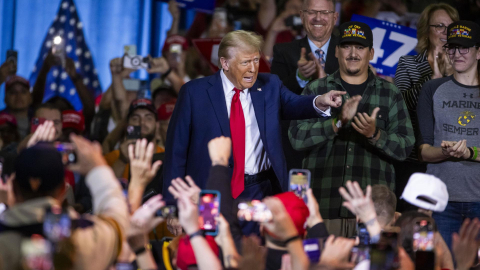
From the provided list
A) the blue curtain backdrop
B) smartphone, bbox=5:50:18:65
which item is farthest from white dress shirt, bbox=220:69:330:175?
the blue curtain backdrop

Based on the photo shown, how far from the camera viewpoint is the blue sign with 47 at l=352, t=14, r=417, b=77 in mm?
5574

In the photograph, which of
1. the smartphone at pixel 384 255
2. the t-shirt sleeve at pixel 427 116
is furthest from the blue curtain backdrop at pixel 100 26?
the smartphone at pixel 384 255

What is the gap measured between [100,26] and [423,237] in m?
5.21

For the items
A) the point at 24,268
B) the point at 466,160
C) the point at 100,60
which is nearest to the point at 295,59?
the point at 466,160

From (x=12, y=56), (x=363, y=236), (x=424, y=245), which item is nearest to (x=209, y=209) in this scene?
(x=363, y=236)

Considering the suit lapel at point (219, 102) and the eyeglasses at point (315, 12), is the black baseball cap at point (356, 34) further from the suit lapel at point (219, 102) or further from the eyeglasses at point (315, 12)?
the suit lapel at point (219, 102)

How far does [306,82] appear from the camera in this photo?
5.09 m

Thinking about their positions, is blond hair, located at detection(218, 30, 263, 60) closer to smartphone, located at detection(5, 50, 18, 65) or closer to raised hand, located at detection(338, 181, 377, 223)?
raised hand, located at detection(338, 181, 377, 223)

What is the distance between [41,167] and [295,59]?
3070 mm

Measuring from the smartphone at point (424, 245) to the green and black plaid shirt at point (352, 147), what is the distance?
4.69 ft

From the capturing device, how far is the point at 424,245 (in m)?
3.00

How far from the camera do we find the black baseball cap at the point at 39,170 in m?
2.45

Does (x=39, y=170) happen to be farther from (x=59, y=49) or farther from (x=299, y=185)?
(x=59, y=49)

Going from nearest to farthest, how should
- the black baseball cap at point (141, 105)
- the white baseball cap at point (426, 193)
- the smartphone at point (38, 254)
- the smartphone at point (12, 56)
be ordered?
→ 1. the smartphone at point (38, 254)
2. the white baseball cap at point (426, 193)
3. the black baseball cap at point (141, 105)
4. the smartphone at point (12, 56)
